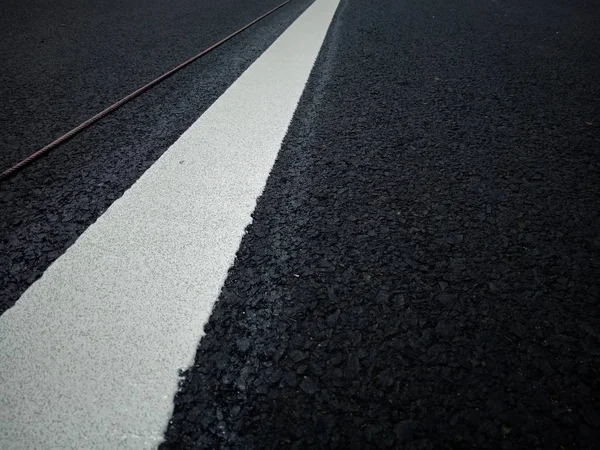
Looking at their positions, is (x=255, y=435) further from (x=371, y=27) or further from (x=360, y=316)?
(x=371, y=27)

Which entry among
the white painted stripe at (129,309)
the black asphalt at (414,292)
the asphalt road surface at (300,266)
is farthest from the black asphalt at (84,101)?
the black asphalt at (414,292)

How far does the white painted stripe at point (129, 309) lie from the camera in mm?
753

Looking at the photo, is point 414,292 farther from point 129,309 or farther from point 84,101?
point 84,101

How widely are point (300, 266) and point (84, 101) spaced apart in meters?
1.88

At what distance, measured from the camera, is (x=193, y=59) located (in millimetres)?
2771

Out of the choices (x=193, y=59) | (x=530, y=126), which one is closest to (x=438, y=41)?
(x=530, y=126)

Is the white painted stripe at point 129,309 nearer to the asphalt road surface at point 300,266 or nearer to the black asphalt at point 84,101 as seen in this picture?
the asphalt road surface at point 300,266

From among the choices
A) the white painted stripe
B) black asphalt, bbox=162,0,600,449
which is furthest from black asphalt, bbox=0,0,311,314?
black asphalt, bbox=162,0,600,449

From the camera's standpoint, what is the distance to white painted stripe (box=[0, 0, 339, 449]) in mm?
753

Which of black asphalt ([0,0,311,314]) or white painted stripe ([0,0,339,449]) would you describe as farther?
black asphalt ([0,0,311,314])

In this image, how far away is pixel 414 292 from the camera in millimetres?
1016

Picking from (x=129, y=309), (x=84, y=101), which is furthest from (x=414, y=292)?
(x=84, y=101)

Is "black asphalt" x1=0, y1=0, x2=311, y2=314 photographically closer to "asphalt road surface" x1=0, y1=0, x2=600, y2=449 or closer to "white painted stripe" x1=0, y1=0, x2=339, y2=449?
"asphalt road surface" x1=0, y1=0, x2=600, y2=449

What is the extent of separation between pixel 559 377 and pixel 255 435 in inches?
29.9
